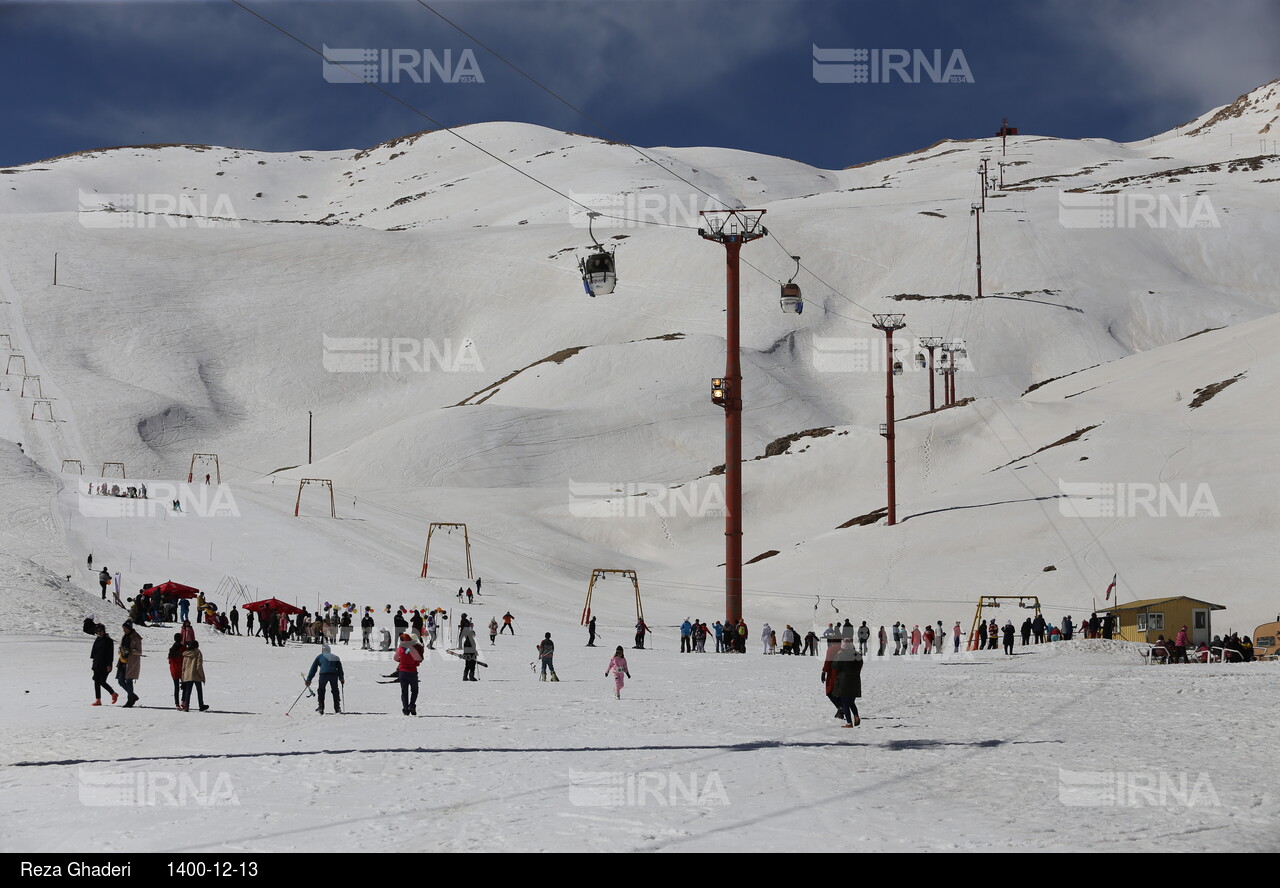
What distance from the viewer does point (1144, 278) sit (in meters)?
136

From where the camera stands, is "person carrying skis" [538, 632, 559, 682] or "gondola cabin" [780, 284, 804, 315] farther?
"gondola cabin" [780, 284, 804, 315]

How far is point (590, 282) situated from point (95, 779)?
62.9 ft

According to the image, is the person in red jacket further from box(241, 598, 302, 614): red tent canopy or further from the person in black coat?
box(241, 598, 302, 614): red tent canopy

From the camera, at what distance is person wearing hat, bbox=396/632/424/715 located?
18.7 meters

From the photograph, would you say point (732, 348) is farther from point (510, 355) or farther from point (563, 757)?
point (510, 355)

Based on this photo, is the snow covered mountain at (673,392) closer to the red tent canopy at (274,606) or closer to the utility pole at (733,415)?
the red tent canopy at (274,606)

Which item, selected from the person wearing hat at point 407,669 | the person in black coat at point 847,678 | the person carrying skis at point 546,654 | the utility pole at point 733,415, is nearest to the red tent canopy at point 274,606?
the person carrying skis at point 546,654

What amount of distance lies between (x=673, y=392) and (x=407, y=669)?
83667 mm

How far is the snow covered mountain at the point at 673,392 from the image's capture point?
51.0 meters

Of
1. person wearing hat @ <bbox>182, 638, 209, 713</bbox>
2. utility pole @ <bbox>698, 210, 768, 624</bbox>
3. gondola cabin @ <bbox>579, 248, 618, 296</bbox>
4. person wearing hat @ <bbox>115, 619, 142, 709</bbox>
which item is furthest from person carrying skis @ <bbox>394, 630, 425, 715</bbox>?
utility pole @ <bbox>698, 210, 768, 624</bbox>

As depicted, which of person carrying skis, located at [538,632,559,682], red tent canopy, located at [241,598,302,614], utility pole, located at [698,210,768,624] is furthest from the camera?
utility pole, located at [698,210,768,624]

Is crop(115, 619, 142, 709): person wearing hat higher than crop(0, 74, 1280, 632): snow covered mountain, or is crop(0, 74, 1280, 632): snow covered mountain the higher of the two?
crop(0, 74, 1280, 632): snow covered mountain

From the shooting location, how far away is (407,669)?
1872 centimetres

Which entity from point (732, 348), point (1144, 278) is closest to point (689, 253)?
point (1144, 278)
